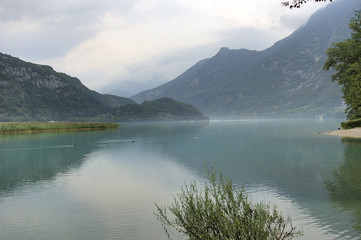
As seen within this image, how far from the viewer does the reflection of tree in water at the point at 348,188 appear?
18031 millimetres

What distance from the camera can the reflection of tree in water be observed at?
18031 mm

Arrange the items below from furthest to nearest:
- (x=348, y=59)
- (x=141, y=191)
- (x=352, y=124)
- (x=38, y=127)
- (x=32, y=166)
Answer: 1. (x=38, y=127)
2. (x=348, y=59)
3. (x=352, y=124)
4. (x=32, y=166)
5. (x=141, y=191)

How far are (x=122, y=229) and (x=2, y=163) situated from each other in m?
32.3

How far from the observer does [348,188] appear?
23.1 metres

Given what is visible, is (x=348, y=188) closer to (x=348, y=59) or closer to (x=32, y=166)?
(x=32, y=166)

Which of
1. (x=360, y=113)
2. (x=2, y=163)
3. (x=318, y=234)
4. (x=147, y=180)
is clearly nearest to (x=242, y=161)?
(x=147, y=180)

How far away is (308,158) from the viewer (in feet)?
133

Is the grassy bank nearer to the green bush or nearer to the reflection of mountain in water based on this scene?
the reflection of mountain in water

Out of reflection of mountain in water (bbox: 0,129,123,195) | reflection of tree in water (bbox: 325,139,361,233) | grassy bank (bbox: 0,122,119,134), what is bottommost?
reflection of mountain in water (bbox: 0,129,123,195)

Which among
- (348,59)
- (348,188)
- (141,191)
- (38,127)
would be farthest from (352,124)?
(38,127)

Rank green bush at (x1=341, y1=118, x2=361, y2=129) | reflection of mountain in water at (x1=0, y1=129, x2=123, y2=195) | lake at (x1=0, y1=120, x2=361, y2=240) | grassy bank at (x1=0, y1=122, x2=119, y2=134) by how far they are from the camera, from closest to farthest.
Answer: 1. lake at (x1=0, y1=120, x2=361, y2=240)
2. reflection of mountain in water at (x1=0, y1=129, x2=123, y2=195)
3. green bush at (x1=341, y1=118, x2=361, y2=129)
4. grassy bank at (x1=0, y1=122, x2=119, y2=134)

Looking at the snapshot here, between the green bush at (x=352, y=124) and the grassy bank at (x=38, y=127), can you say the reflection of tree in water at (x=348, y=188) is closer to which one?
the green bush at (x=352, y=124)

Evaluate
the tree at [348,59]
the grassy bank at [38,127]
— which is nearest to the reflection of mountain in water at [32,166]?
the tree at [348,59]

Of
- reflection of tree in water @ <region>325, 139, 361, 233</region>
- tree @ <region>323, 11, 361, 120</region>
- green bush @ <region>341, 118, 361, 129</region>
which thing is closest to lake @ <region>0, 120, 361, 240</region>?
reflection of tree in water @ <region>325, 139, 361, 233</region>
